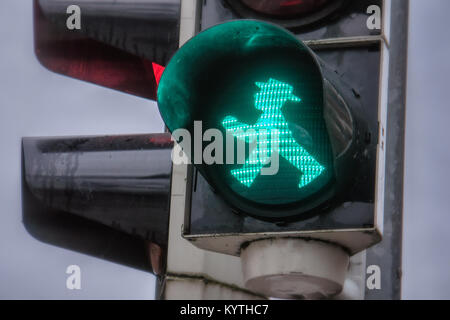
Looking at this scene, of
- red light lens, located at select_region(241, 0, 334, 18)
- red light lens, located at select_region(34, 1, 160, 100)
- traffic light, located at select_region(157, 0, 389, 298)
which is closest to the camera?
traffic light, located at select_region(157, 0, 389, 298)

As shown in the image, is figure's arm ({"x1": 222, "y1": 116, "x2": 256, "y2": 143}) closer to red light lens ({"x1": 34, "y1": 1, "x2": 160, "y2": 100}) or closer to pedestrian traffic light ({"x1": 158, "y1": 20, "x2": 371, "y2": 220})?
pedestrian traffic light ({"x1": 158, "y1": 20, "x2": 371, "y2": 220})

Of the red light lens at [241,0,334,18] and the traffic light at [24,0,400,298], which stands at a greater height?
the red light lens at [241,0,334,18]

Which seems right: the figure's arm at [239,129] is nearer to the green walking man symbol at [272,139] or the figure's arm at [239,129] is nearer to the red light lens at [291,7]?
the green walking man symbol at [272,139]

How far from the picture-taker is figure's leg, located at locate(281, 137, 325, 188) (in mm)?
2916

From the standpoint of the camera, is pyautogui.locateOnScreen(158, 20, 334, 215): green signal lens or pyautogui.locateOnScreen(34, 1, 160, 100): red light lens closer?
pyautogui.locateOnScreen(158, 20, 334, 215): green signal lens

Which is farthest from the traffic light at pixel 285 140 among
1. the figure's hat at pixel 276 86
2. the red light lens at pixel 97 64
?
the red light lens at pixel 97 64

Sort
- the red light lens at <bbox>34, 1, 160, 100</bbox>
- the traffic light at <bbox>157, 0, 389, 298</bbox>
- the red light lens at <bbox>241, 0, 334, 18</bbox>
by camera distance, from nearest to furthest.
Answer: the traffic light at <bbox>157, 0, 389, 298</bbox>
the red light lens at <bbox>241, 0, 334, 18</bbox>
the red light lens at <bbox>34, 1, 160, 100</bbox>

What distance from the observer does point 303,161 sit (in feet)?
9.61

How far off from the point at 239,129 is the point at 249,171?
96mm

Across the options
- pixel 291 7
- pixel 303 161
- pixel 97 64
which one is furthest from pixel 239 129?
pixel 97 64

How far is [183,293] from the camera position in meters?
3.57

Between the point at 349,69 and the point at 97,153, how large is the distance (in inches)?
41.7

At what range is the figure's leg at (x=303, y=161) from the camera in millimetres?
2916

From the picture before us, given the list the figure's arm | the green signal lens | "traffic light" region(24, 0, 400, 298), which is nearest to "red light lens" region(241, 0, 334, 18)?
"traffic light" region(24, 0, 400, 298)
